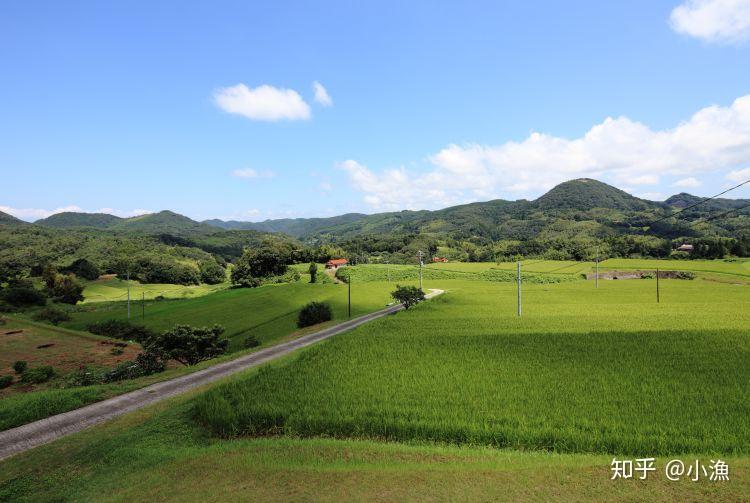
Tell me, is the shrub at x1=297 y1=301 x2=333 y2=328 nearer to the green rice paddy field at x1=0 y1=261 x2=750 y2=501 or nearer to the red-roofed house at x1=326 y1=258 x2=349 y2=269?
the green rice paddy field at x1=0 y1=261 x2=750 y2=501

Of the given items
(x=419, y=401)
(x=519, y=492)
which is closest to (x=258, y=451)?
(x=419, y=401)

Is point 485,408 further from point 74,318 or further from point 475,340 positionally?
point 74,318

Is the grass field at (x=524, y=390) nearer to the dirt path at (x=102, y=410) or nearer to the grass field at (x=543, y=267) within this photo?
the dirt path at (x=102, y=410)

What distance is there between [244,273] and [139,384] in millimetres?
102655

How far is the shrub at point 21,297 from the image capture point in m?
74.2

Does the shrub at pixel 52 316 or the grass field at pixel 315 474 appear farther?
the shrub at pixel 52 316

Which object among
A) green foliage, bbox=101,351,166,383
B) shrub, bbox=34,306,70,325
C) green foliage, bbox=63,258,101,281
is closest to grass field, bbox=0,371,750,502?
green foliage, bbox=101,351,166,383

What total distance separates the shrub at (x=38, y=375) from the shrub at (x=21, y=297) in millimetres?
58804

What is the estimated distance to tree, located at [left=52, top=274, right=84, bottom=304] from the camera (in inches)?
3572

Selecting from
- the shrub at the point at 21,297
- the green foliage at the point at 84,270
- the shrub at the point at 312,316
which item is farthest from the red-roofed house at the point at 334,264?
the shrub at the point at 312,316

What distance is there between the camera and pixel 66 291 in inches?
3686

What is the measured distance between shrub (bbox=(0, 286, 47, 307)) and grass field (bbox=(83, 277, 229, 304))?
16.4m

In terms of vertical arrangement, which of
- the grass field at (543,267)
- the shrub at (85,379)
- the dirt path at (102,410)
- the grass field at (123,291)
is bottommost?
the grass field at (123,291)

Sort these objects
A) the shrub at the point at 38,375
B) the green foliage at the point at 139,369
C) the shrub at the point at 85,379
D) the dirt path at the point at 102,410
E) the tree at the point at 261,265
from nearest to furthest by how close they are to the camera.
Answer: the dirt path at the point at 102,410 < the shrub at the point at 85,379 < the green foliage at the point at 139,369 < the shrub at the point at 38,375 < the tree at the point at 261,265
